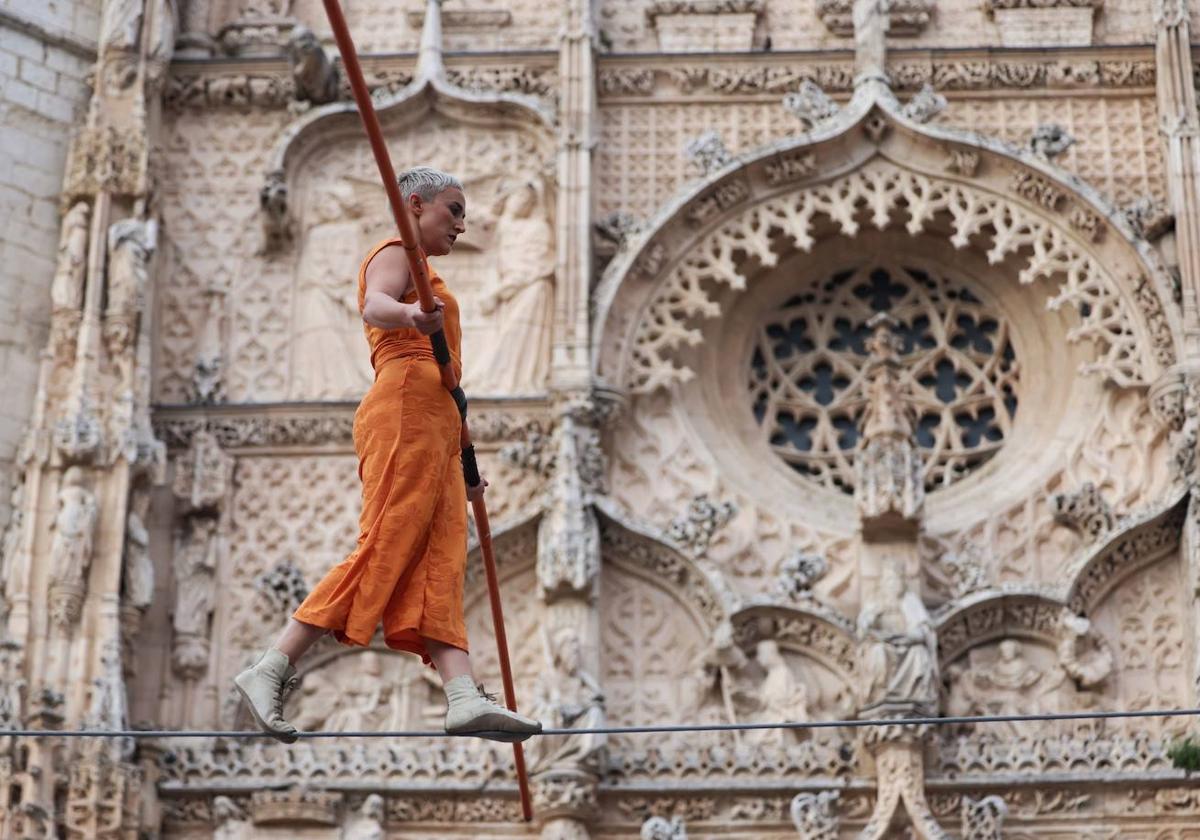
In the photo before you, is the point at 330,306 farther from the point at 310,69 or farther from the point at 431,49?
the point at 431,49

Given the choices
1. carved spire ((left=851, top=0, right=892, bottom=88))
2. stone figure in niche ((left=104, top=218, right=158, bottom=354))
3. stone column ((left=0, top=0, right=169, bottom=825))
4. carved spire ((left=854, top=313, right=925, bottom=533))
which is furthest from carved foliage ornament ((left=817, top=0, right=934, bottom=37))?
stone figure in niche ((left=104, top=218, right=158, bottom=354))

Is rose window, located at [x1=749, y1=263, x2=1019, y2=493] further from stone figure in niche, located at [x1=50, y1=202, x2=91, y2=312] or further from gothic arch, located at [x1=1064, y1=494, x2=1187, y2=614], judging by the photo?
stone figure in niche, located at [x1=50, y1=202, x2=91, y2=312]

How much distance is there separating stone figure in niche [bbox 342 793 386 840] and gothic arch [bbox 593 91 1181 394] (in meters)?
3.20

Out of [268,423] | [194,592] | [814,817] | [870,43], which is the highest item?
[870,43]

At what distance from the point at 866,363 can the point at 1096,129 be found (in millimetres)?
2311

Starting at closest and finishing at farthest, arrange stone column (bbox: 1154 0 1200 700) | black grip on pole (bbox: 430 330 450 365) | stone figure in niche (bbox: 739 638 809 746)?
black grip on pole (bbox: 430 330 450 365)
stone figure in niche (bbox: 739 638 809 746)
stone column (bbox: 1154 0 1200 700)

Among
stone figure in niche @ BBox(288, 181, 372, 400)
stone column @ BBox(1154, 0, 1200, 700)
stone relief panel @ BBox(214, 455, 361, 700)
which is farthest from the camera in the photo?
stone figure in niche @ BBox(288, 181, 372, 400)

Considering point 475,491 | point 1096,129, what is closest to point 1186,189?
point 1096,129

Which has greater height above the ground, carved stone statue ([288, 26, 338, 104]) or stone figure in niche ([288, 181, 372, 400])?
carved stone statue ([288, 26, 338, 104])

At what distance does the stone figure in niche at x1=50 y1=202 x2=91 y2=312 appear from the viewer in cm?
1609

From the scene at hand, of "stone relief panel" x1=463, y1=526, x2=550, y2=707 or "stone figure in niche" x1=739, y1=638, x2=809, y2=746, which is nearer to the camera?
"stone figure in niche" x1=739, y1=638, x2=809, y2=746

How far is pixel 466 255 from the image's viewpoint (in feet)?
55.7

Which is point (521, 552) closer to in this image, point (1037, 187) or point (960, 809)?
point (960, 809)

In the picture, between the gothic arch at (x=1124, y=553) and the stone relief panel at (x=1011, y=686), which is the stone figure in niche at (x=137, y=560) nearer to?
the stone relief panel at (x=1011, y=686)
